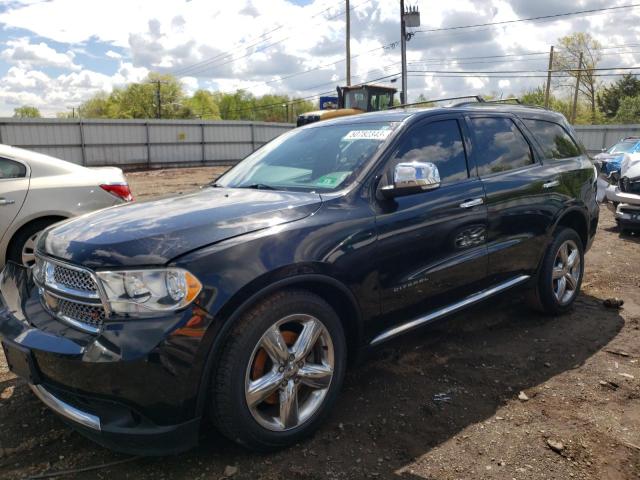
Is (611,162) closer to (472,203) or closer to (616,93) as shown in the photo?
(472,203)

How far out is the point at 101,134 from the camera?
24609 millimetres

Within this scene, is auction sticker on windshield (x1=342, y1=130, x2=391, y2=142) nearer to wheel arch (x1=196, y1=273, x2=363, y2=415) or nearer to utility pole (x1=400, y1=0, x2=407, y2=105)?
wheel arch (x1=196, y1=273, x2=363, y2=415)

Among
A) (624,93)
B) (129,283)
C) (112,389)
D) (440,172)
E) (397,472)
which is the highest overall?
(624,93)

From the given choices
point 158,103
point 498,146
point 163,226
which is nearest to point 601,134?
point 498,146

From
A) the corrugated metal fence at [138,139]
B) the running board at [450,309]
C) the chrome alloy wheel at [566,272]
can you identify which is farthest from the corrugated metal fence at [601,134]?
the running board at [450,309]

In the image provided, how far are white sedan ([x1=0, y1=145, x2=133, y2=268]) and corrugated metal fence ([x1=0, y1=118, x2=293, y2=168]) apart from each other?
19092 mm

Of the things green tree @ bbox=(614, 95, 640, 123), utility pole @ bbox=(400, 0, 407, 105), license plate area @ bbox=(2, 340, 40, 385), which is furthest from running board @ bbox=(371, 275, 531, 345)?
green tree @ bbox=(614, 95, 640, 123)

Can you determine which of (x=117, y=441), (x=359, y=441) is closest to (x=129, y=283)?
(x=117, y=441)

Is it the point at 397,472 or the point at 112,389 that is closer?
the point at 112,389

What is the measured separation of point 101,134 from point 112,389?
81.2ft

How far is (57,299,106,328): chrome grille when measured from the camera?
2.36 m

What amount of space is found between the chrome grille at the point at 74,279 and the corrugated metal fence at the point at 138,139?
2238cm

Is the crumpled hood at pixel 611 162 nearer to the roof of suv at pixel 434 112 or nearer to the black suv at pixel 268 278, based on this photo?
the roof of suv at pixel 434 112

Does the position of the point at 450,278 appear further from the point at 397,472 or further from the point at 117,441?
the point at 117,441
